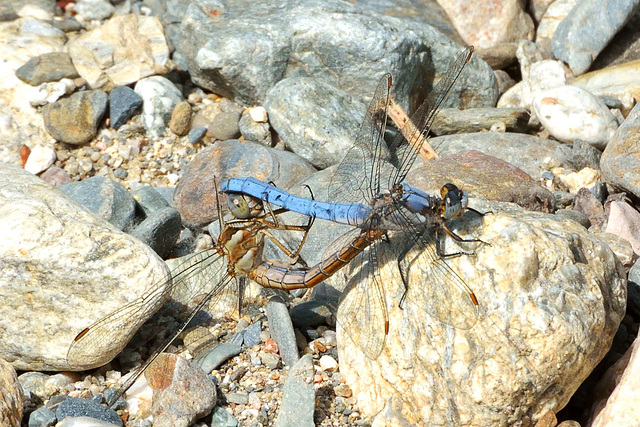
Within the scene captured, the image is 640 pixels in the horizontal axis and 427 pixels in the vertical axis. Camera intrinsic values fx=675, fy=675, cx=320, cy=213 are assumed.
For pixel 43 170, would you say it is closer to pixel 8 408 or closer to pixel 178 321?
pixel 178 321

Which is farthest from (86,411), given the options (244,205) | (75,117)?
(75,117)

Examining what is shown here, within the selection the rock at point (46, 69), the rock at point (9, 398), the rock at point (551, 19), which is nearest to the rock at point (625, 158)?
the rock at point (551, 19)

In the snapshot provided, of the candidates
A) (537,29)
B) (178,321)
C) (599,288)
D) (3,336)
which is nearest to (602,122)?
(537,29)

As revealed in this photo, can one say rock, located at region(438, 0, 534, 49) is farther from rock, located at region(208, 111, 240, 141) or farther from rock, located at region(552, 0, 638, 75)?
rock, located at region(208, 111, 240, 141)

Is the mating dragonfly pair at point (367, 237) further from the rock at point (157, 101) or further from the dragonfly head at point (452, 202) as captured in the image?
the rock at point (157, 101)

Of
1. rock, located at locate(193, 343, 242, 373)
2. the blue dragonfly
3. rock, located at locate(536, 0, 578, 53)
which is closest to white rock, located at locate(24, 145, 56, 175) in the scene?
the blue dragonfly
